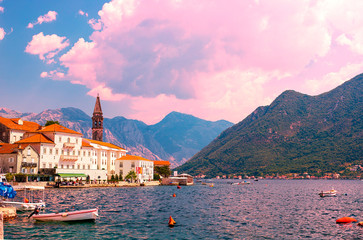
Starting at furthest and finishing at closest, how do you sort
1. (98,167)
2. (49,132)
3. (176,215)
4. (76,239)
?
(98,167)
(49,132)
(176,215)
(76,239)

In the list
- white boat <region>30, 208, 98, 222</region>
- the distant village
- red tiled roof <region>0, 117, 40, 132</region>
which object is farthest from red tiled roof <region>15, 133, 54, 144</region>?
white boat <region>30, 208, 98, 222</region>

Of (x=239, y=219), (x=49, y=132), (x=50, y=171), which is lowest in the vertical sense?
(x=239, y=219)

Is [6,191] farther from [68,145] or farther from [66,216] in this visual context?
[68,145]

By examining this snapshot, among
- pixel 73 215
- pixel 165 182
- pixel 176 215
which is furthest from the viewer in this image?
pixel 165 182

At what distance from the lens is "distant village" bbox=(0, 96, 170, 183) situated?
383ft

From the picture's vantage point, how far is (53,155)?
12725 centimetres

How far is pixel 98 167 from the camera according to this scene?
522ft

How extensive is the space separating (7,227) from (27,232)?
3.89 metres

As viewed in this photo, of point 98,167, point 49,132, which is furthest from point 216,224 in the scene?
point 98,167

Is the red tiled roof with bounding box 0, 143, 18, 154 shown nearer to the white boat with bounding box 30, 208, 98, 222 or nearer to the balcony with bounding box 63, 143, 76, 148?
the balcony with bounding box 63, 143, 76, 148

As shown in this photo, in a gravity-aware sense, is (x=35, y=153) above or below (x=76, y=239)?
above

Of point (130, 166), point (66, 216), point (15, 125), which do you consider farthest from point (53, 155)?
point (66, 216)

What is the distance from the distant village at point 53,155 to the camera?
11681 centimetres

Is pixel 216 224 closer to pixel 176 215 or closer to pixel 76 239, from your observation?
pixel 176 215
